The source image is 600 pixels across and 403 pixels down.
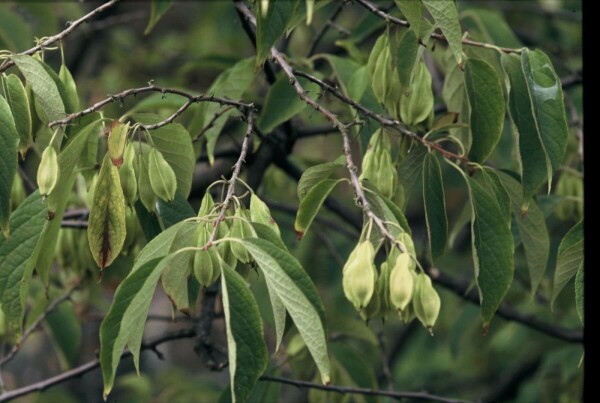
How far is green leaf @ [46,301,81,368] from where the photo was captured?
8.42ft

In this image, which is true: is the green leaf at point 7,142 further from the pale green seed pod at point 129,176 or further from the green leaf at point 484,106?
the green leaf at point 484,106

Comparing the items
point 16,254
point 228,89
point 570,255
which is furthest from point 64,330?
point 570,255

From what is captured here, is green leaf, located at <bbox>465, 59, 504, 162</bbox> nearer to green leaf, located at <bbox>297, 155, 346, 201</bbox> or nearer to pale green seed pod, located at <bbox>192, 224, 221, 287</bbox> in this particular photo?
green leaf, located at <bbox>297, 155, 346, 201</bbox>

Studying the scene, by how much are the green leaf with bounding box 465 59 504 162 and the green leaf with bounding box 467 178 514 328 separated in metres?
0.14

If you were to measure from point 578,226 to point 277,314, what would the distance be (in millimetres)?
489

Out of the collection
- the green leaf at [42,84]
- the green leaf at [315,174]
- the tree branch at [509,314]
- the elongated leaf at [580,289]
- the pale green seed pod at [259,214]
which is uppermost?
the green leaf at [42,84]

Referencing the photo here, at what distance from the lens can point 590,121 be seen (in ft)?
3.38

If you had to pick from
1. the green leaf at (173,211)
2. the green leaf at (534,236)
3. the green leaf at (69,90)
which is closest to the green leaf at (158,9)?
the green leaf at (69,90)

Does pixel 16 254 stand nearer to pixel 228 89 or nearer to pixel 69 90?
pixel 69 90

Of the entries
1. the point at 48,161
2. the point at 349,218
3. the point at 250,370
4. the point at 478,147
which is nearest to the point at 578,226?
the point at 478,147

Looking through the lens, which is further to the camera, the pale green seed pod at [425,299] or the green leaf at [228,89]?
the green leaf at [228,89]

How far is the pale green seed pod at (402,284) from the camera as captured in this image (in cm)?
116

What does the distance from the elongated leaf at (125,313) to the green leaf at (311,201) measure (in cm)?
25

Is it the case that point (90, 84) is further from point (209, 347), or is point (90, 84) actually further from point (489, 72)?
point (489, 72)
